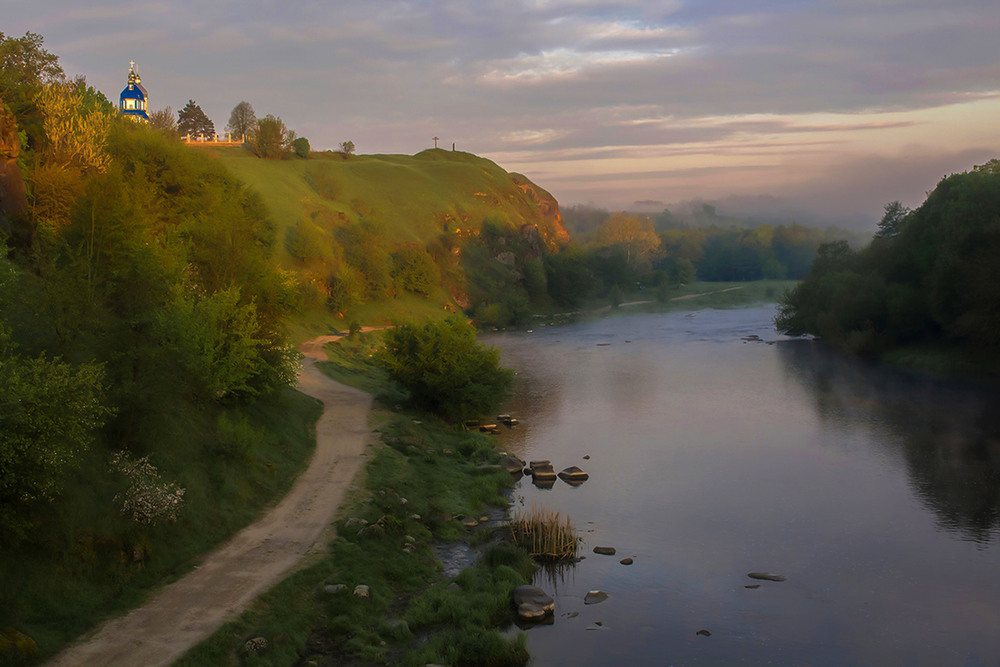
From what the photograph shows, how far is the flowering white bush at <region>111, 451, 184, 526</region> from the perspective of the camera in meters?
17.1

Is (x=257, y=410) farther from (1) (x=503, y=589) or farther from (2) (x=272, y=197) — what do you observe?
(2) (x=272, y=197)

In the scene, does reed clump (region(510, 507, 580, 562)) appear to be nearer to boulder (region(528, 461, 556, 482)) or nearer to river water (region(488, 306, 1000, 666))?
river water (region(488, 306, 1000, 666))

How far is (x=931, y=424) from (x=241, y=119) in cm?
10711

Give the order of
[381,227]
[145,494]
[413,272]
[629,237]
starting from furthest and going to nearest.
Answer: [629,237] → [381,227] → [413,272] → [145,494]

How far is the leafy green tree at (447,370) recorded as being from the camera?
37594 millimetres

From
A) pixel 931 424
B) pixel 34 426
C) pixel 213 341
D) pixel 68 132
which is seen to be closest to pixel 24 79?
pixel 68 132

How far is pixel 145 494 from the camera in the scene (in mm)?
17328

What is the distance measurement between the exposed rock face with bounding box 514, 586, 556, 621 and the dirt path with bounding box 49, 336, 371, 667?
545 centimetres

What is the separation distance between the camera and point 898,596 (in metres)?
19.6

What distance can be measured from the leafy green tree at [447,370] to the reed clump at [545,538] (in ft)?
48.2

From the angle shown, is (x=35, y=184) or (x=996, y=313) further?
(x=996, y=313)

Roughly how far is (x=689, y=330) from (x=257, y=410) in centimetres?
5946

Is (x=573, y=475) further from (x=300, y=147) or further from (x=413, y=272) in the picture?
(x=300, y=147)

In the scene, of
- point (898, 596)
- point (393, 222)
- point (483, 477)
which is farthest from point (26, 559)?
point (393, 222)
